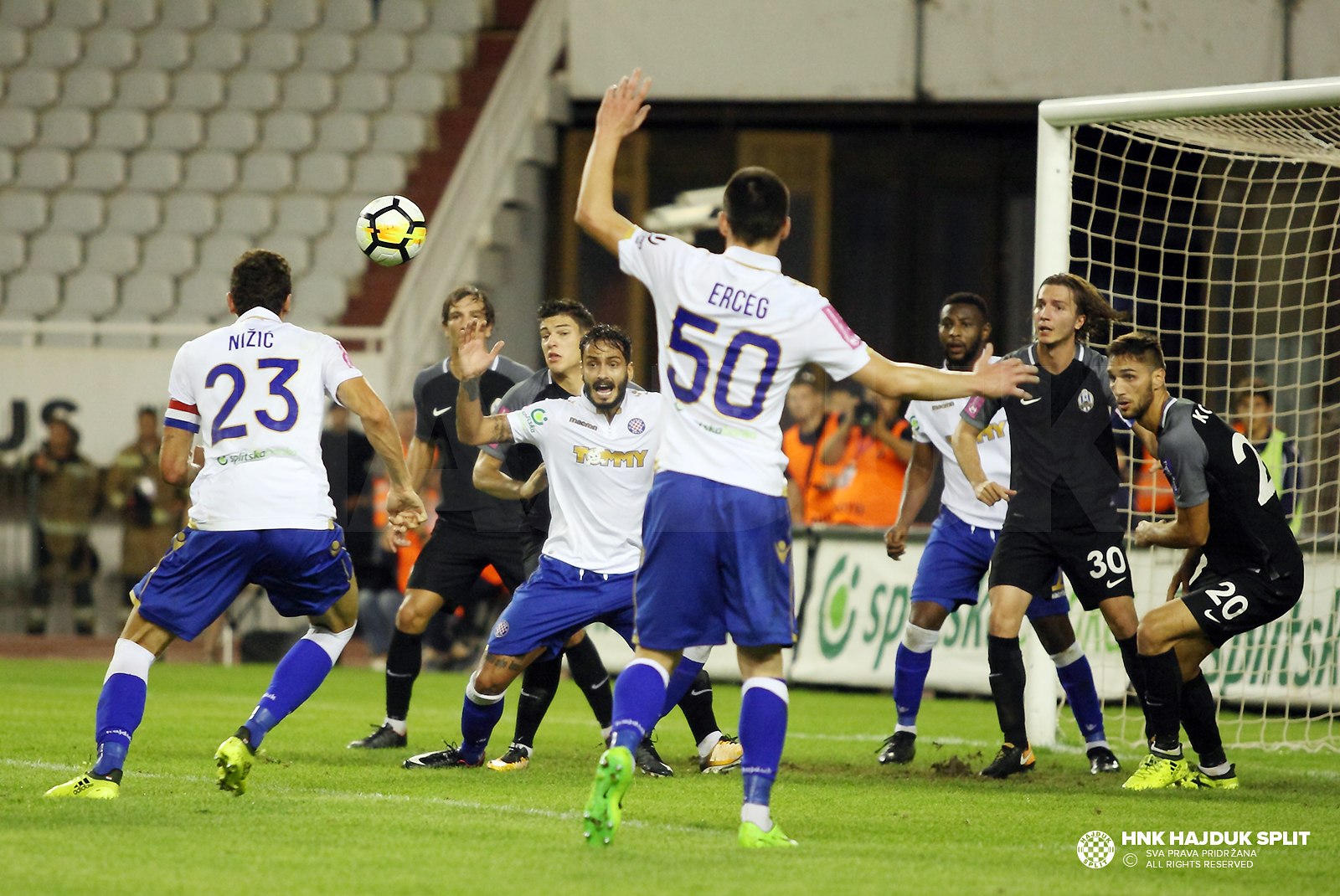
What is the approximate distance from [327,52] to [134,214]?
3.01 meters

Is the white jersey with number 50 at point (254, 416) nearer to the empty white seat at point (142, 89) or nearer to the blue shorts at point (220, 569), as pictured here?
the blue shorts at point (220, 569)

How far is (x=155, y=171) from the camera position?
61.2ft

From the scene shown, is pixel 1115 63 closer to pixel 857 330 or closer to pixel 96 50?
pixel 857 330

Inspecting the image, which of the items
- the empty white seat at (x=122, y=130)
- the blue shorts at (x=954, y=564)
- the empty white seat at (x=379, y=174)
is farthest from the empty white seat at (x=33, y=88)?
the blue shorts at (x=954, y=564)

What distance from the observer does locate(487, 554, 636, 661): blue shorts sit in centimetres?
→ 716

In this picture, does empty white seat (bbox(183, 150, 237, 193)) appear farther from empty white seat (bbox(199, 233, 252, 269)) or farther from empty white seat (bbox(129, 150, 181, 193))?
empty white seat (bbox(199, 233, 252, 269))

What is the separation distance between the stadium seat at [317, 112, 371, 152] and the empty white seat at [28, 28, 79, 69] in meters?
3.30

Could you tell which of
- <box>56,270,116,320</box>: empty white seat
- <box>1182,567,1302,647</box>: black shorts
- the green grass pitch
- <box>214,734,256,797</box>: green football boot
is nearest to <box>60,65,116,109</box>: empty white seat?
<box>56,270,116,320</box>: empty white seat

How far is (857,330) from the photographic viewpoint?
17859 millimetres

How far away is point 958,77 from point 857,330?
10.1 ft

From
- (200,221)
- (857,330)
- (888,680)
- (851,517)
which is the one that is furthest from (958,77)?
(200,221)

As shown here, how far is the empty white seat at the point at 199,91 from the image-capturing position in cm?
1886

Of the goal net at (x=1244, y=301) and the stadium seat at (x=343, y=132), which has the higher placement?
the stadium seat at (x=343, y=132)

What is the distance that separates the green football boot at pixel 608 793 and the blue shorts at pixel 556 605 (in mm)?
2015
